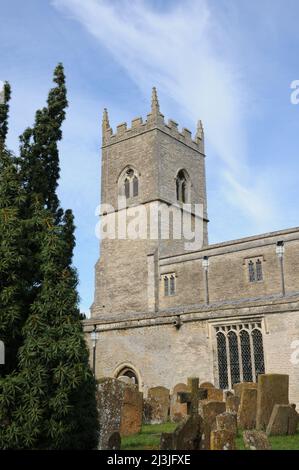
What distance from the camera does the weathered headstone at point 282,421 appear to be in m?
9.78

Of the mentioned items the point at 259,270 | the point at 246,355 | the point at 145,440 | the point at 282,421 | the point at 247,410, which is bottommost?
the point at 145,440

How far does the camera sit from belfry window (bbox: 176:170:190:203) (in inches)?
1257

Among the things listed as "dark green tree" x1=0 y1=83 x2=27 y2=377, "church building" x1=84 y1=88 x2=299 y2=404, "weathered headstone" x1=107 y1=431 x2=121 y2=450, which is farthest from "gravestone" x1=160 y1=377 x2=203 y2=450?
"church building" x1=84 y1=88 x2=299 y2=404

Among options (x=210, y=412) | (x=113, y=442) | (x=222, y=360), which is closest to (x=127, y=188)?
(x=222, y=360)

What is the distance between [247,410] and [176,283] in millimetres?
15193

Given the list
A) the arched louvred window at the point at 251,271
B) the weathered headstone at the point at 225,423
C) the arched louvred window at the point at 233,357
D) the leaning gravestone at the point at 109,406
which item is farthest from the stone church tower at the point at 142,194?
the weathered headstone at the point at 225,423

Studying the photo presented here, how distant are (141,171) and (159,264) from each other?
6470mm

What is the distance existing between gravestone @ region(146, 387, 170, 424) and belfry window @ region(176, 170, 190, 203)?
18809 mm

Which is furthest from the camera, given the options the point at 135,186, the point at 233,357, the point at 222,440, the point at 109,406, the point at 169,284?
the point at 135,186

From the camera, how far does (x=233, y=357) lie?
17.2 meters

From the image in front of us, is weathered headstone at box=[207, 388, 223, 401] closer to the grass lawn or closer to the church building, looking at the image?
the church building

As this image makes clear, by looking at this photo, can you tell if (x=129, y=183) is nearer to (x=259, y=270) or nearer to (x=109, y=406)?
(x=259, y=270)

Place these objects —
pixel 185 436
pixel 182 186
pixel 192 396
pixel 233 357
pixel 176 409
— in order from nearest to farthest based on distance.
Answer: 1. pixel 185 436
2. pixel 192 396
3. pixel 176 409
4. pixel 233 357
5. pixel 182 186
